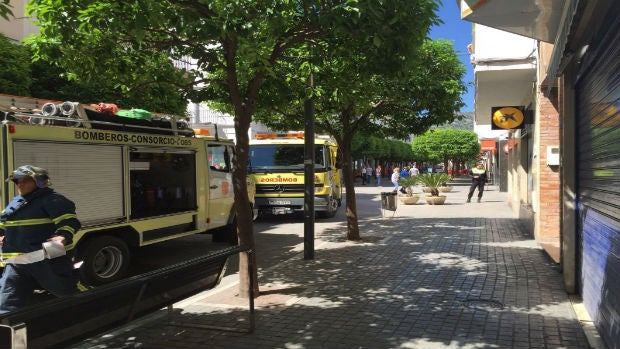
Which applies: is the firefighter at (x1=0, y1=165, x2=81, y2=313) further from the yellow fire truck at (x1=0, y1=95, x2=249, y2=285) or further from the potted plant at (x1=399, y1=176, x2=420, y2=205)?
the potted plant at (x1=399, y1=176, x2=420, y2=205)

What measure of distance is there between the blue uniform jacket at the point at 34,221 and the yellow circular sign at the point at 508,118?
999 centimetres

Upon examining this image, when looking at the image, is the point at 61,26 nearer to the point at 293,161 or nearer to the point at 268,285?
the point at 268,285

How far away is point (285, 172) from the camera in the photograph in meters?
15.2

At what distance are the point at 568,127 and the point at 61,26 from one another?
232 inches

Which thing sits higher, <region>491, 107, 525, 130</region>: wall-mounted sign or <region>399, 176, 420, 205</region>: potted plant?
<region>491, 107, 525, 130</region>: wall-mounted sign

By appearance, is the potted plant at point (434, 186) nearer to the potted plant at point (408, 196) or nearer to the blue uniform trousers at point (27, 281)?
the potted plant at point (408, 196)

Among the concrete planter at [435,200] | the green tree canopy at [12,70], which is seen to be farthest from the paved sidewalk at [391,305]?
the concrete planter at [435,200]

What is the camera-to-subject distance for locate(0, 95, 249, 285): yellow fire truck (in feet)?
21.6

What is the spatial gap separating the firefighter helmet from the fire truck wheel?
316 cm

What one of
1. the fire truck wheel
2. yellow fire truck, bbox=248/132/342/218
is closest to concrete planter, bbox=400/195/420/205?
yellow fire truck, bbox=248/132/342/218

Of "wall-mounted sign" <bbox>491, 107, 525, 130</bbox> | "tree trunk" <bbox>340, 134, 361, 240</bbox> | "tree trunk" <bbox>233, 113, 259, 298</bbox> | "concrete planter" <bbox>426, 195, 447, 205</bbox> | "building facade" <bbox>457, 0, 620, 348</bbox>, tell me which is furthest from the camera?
"concrete planter" <bbox>426, 195, 447, 205</bbox>

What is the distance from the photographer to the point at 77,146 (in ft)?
23.3

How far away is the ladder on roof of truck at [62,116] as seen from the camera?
6.56m

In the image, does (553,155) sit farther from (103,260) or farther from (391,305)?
(103,260)
